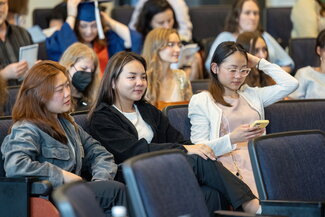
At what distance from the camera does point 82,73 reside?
16.2 feet

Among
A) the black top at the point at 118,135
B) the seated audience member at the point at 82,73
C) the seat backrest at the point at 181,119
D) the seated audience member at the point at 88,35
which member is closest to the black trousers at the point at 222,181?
the black top at the point at 118,135

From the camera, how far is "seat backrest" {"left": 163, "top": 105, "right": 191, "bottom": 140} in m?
4.50

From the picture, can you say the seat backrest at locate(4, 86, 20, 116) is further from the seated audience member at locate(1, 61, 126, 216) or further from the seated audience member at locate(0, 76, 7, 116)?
the seated audience member at locate(1, 61, 126, 216)

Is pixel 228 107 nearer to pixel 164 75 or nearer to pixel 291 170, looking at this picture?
pixel 164 75

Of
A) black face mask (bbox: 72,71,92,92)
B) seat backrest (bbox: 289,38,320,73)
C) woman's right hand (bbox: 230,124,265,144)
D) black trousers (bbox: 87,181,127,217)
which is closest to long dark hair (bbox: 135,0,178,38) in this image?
seat backrest (bbox: 289,38,320,73)

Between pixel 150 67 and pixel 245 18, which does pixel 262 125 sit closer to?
pixel 150 67

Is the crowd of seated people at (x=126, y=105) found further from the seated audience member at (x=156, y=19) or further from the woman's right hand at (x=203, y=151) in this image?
the seated audience member at (x=156, y=19)

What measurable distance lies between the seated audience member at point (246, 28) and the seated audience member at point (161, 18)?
0.41 metres

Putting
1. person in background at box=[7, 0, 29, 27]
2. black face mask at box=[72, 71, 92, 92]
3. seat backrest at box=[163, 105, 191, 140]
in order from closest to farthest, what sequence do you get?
seat backrest at box=[163, 105, 191, 140]
black face mask at box=[72, 71, 92, 92]
person in background at box=[7, 0, 29, 27]

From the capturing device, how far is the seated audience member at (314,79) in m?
5.34

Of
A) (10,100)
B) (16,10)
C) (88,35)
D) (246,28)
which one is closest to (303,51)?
(246,28)

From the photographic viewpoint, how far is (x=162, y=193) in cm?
282

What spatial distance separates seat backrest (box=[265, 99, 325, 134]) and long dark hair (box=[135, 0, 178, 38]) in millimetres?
2023

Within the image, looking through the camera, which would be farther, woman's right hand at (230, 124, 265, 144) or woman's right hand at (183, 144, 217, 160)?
woman's right hand at (230, 124, 265, 144)
